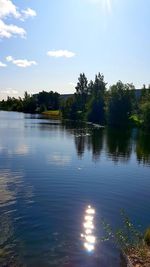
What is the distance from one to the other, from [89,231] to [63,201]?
6.58 meters

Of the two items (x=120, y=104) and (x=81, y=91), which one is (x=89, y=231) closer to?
(x=120, y=104)

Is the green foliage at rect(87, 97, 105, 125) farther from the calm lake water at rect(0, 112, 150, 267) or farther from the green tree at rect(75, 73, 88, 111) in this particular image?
the calm lake water at rect(0, 112, 150, 267)

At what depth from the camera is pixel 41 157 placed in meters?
49.5

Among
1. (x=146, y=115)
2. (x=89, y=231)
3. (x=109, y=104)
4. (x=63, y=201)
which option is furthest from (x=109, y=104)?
(x=89, y=231)

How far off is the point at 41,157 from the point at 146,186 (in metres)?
19.3

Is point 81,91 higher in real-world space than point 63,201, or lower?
higher

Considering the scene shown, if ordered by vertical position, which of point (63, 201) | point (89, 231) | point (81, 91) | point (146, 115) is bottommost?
point (89, 231)

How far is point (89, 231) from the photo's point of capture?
21.7 metres

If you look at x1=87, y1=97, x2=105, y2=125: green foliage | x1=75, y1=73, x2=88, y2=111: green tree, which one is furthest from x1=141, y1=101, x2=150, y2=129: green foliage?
x1=75, y1=73, x2=88, y2=111: green tree

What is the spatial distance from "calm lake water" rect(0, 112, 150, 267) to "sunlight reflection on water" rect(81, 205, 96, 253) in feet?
0.61

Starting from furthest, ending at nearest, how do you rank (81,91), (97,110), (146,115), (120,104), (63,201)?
(81,91) < (97,110) < (120,104) < (146,115) < (63,201)

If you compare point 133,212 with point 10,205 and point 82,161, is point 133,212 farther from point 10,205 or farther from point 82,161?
point 82,161

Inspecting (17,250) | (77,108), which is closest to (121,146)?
(17,250)

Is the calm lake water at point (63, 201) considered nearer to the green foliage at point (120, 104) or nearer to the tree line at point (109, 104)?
the tree line at point (109, 104)
